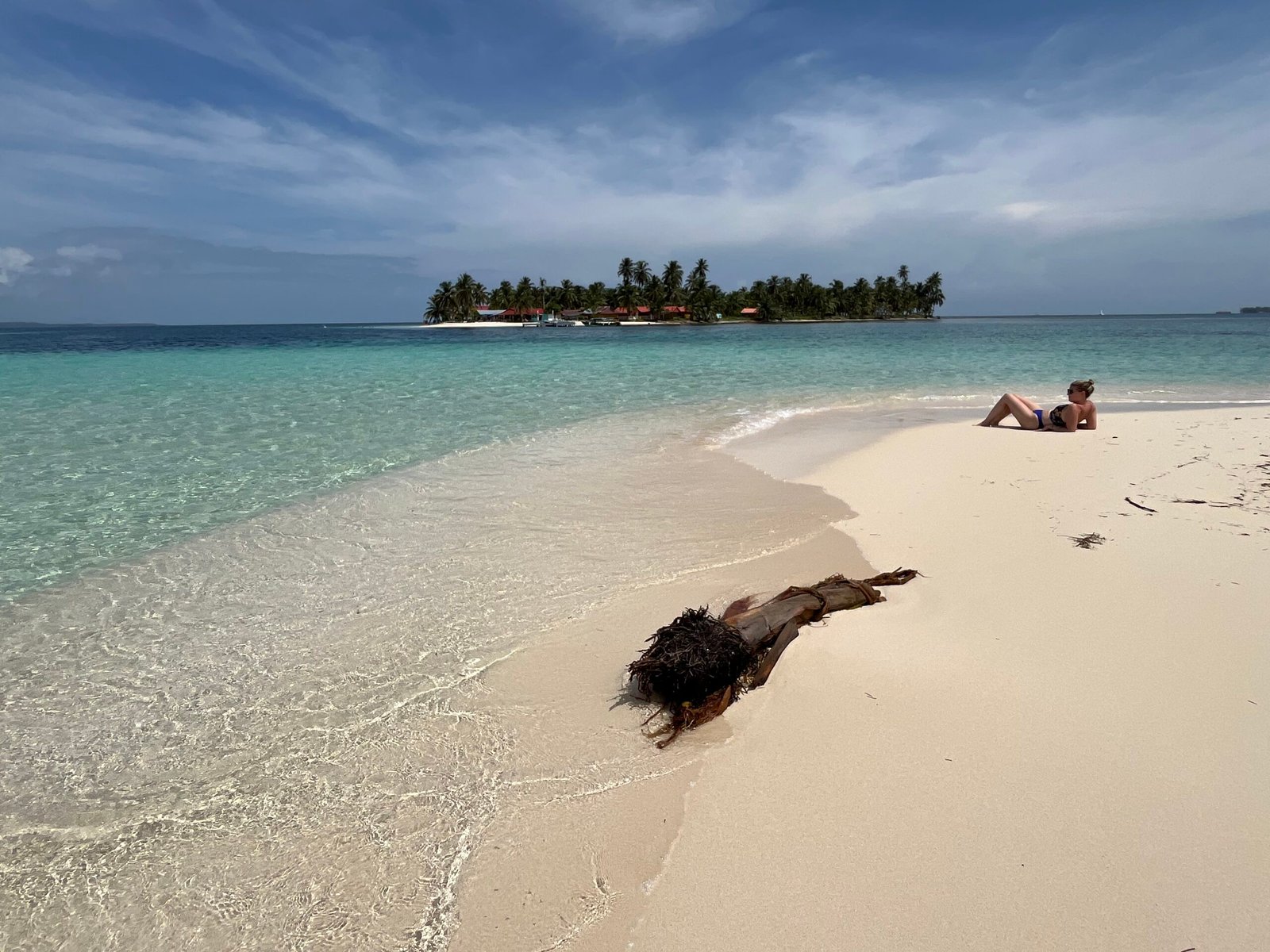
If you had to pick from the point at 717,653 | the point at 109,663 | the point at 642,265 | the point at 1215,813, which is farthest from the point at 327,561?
the point at 642,265

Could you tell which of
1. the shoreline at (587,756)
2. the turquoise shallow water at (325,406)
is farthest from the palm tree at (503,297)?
the shoreline at (587,756)

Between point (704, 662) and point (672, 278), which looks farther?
point (672, 278)

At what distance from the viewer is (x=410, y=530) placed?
6.18 meters

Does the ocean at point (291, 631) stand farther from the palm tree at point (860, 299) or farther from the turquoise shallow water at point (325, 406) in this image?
the palm tree at point (860, 299)

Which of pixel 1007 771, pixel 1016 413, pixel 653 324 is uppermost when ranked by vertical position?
pixel 653 324

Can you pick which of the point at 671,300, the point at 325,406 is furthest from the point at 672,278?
the point at 325,406

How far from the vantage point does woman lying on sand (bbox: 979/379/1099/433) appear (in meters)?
10.5

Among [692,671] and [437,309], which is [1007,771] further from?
[437,309]

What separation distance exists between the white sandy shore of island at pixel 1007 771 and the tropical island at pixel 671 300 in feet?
389

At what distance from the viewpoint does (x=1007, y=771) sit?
2.65 meters

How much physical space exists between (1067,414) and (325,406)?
49.4ft

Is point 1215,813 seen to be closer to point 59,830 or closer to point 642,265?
point 59,830

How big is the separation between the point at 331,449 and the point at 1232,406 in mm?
18138

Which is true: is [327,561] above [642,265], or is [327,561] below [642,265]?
below
